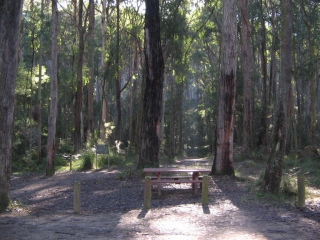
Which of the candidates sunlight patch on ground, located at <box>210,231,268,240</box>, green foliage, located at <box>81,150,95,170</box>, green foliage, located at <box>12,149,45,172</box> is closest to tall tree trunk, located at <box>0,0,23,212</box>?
sunlight patch on ground, located at <box>210,231,268,240</box>

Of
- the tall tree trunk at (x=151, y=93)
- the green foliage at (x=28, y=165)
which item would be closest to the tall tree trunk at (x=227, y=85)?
the tall tree trunk at (x=151, y=93)

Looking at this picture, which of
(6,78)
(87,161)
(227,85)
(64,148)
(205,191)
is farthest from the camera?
(64,148)

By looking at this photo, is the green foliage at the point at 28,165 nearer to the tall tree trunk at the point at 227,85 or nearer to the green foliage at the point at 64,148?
the green foliage at the point at 64,148

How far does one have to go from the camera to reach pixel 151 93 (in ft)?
58.2

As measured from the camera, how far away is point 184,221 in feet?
31.8

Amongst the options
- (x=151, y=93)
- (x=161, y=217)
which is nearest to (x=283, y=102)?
(x=161, y=217)

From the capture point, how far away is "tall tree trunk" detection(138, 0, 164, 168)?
17.6m

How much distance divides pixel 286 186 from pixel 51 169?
12.9 metres

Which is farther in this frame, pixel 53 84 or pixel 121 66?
pixel 121 66

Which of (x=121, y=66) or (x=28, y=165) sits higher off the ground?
(x=121, y=66)

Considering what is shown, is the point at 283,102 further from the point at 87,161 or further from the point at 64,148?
the point at 64,148

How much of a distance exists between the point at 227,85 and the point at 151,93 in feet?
10.5

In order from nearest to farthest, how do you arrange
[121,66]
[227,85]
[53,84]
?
[227,85] < [53,84] < [121,66]

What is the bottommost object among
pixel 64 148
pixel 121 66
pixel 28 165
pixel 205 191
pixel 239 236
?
pixel 239 236
